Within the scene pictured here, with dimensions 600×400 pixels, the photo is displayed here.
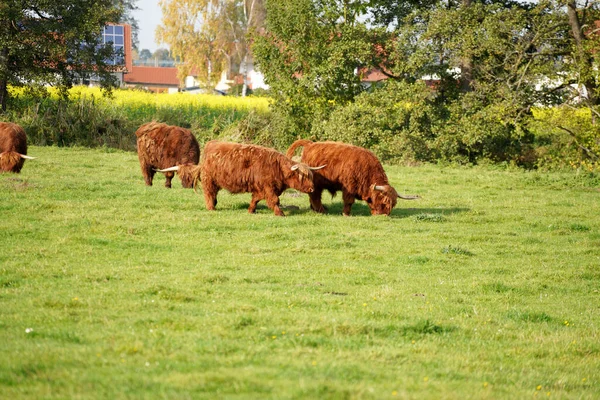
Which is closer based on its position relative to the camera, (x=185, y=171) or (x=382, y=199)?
(x=382, y=199)

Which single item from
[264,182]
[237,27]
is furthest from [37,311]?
[237,27]

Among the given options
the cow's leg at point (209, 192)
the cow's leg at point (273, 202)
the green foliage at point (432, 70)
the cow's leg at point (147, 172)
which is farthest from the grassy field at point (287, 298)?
the green foliage at point (432, 70)

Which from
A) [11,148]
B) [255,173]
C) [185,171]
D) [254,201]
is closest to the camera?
[255,173]

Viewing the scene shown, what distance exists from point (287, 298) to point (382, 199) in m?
7.13

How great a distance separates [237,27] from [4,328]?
7222cm

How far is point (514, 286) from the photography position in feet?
34.2

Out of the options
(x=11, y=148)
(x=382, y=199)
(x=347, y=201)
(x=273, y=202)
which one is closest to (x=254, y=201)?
(x=273, y=202)

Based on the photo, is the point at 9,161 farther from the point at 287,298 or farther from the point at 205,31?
the point at 205,31

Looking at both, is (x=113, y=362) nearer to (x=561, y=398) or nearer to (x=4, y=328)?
(x=4, y=328)

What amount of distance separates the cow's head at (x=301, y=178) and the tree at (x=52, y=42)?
51.4ft

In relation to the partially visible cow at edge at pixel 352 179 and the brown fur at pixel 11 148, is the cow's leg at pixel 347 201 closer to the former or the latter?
the partially visible cow at edge at pixel 352 179

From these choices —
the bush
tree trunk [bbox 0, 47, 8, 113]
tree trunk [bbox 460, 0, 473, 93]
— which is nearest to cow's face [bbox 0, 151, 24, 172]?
tree trunk [bbox 0, 47, 8, 113]

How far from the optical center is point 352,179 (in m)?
15.4

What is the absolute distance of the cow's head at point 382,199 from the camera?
1544cm
